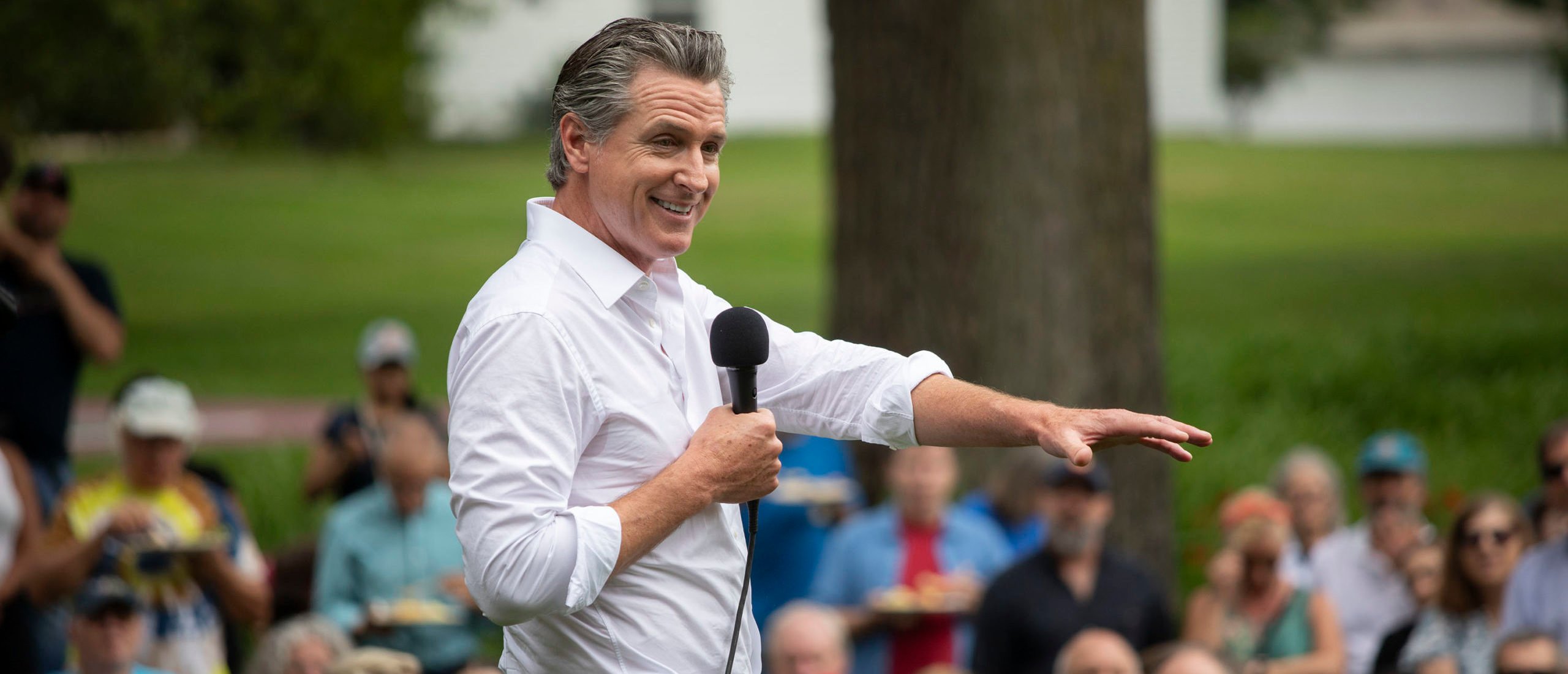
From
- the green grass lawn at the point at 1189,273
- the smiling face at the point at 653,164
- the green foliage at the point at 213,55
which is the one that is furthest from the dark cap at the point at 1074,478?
the green foliage at the point at 213,55

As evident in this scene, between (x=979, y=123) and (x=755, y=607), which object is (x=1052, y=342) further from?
(x=755, y=607)

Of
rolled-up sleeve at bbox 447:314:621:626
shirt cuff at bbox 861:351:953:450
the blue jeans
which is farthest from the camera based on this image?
the blue jeans

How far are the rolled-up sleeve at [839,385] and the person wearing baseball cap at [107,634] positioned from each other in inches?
123

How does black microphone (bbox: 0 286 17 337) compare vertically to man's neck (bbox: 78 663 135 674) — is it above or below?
above

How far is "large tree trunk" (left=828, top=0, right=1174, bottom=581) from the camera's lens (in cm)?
781

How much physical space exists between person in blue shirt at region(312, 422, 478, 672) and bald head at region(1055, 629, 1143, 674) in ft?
7.46

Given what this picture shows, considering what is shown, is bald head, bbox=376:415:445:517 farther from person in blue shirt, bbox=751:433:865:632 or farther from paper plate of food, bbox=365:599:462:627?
person in blue shirt, bbox=751:433:865:632

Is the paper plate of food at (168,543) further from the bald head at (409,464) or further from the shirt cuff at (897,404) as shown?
the shirt cuff at (897,404)

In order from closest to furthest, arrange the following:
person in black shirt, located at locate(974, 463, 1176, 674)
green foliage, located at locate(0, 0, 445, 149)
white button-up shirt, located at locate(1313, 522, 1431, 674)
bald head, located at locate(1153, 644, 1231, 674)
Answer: bald head, located at locate(1153, 644, 1231, 674)
person in black shirt, located at locate(974, 463, 1176, 674)
white button-up shirt, located at locate(1313, 522, 1431, 674)
green foliage, located at locate(0, 0, 445, 149)

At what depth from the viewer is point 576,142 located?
8.74 feet

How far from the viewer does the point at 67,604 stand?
20.5ft

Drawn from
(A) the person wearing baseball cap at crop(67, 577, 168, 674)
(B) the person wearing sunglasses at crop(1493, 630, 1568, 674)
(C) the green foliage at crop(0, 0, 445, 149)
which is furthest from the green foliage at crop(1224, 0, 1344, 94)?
(A) the person wearing baseball cap at crop(67, 577, 168, 674)

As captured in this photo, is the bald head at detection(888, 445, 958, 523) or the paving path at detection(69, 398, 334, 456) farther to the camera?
the paving path at detection(69, 398, 334, 456)

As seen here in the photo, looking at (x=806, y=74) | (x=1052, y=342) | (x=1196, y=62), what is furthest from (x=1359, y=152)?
(x=1052, y=342)
